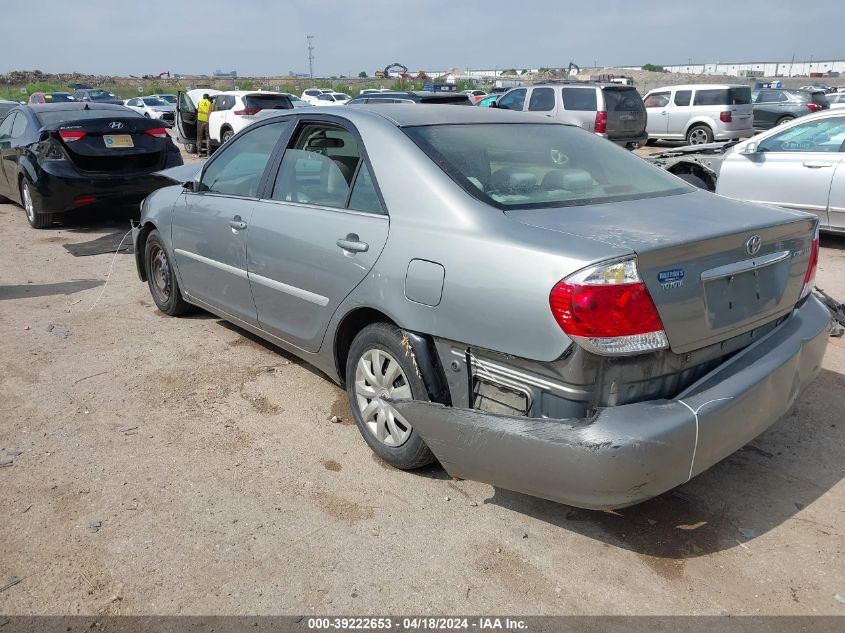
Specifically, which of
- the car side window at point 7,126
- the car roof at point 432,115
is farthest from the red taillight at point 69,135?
the car roof at point 432,115

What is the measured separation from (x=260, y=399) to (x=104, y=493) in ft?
3.79

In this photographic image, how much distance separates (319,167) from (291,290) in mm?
702

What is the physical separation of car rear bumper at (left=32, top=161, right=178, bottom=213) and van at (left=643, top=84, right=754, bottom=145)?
14.4m

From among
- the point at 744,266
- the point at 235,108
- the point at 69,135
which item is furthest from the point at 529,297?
the point at 235,108

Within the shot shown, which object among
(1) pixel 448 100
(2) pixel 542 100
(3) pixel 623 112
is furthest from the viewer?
(2) pixel 542 100

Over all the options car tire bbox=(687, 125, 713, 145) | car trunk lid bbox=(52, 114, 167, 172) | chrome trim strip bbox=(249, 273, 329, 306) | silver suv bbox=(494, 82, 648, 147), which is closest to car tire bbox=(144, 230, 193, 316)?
chrome trim strip bbox=(249, 273, 329, 306)

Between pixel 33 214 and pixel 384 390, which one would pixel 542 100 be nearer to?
pixel 33 214

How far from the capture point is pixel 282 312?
4.07 meters

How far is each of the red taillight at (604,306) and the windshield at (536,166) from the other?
25.8 inches

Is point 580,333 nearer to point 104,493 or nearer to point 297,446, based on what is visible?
point 297,446

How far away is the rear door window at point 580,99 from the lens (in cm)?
1541

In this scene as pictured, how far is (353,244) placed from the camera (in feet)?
11.3

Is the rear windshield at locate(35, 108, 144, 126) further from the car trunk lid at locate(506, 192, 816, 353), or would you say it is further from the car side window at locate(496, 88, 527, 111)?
the car side window at locate(496, 88, 527, 111)

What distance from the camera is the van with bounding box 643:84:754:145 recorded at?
60.1ft
